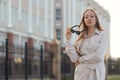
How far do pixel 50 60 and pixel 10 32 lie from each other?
13.7 m

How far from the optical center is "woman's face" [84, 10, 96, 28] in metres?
4.51

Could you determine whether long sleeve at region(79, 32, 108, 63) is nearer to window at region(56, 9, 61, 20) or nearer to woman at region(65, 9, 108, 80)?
woman at region(65, 9, 108, 80)

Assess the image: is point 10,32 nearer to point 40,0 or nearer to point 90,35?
point 40,0

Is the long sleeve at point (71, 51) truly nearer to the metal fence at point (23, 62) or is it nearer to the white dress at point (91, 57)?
the white dress at point (91, 57)

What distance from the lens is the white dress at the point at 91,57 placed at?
4.44m

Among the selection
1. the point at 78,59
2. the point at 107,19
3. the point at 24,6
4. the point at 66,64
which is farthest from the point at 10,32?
the point at 107,19

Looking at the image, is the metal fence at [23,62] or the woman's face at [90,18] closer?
the woman's face at [90,18]

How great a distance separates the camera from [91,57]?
446 cm

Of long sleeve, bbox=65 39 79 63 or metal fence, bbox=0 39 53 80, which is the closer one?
long sleeve, bbox=65 39 79 63

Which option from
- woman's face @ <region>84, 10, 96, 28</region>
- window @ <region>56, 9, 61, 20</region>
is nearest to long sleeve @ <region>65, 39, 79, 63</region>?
woman's face @ <region>84, 10, 96, 28</region>

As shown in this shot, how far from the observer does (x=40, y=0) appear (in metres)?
51.5

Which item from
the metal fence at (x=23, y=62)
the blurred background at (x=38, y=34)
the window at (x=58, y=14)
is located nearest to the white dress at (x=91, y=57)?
the metal fence at (x=23, y=62)

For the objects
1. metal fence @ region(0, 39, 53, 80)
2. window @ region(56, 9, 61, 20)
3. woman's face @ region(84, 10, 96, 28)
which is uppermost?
window @ region(56, 9, 61, 20)

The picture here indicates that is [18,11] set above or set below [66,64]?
above
